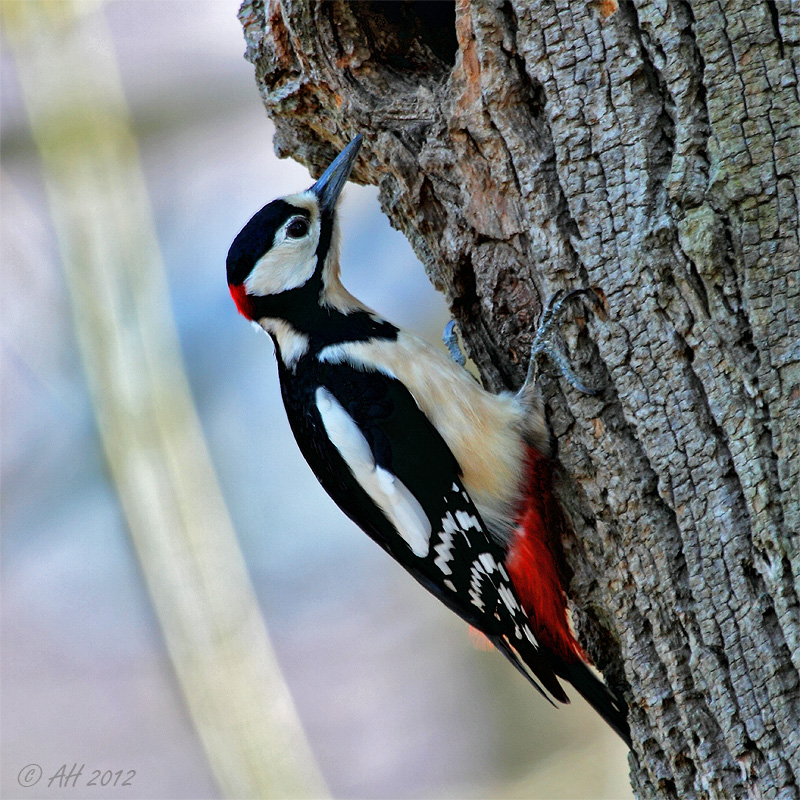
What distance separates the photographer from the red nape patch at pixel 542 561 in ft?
7.18

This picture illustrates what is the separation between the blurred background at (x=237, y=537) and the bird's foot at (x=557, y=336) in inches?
95.9

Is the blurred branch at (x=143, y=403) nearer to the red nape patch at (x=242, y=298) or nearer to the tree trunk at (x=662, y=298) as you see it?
the red nape patch at (x=242, y=298)

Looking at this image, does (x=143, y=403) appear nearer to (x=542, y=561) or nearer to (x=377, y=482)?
(x=377, y=482)

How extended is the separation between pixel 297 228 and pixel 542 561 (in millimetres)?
1200

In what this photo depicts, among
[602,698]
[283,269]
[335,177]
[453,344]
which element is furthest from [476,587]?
[335,177]

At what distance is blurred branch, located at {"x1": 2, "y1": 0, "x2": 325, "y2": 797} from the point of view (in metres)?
4.08

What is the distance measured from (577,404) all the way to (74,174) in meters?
3.09

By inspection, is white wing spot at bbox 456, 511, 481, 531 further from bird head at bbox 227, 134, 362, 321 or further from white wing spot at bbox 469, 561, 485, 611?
bird head at bbox 227, 134, 362, 321

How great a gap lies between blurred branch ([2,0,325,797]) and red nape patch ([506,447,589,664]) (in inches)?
85.5

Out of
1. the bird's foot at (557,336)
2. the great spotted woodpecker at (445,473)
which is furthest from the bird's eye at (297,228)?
the bird's foot at (557,336)

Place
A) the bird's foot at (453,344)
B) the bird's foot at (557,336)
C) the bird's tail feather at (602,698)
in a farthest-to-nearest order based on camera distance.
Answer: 1. the bird's foot at (453,344)
2. the bird's tail feather at (602,698)
3. the bird's foot at (557,336)

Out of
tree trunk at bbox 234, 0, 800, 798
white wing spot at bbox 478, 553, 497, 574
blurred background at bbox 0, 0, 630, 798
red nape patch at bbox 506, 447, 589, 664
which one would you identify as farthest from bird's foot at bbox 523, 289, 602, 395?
blurred background at bbox 0, 0, 630, 798

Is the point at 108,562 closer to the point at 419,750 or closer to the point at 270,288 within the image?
the point at 419,750

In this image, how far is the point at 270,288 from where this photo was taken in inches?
103
